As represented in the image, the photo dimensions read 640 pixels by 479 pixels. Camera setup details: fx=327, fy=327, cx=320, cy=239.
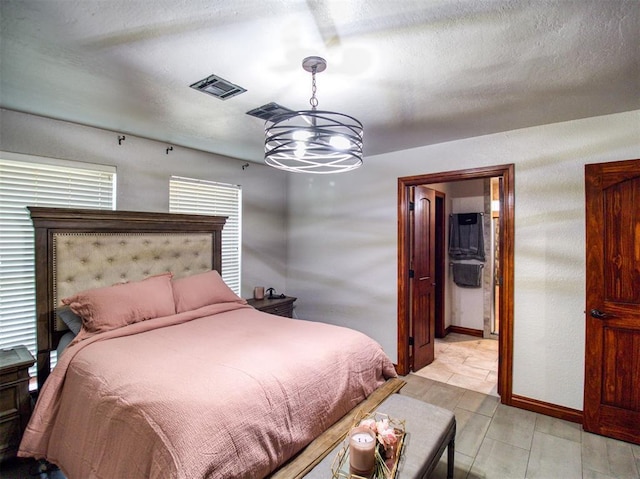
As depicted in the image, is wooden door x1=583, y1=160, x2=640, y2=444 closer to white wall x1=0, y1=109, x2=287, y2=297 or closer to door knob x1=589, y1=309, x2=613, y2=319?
door knob x1=589, y1=309, x2=613, y2=319

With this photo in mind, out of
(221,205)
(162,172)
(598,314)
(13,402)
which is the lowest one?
(13,402)

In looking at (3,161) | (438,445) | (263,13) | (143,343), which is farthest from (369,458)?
(3,161)

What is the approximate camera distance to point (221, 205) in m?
3.92

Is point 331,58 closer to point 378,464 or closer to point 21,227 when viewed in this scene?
point 378,464

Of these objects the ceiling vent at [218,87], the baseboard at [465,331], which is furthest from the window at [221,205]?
the baseboard at [465,331]

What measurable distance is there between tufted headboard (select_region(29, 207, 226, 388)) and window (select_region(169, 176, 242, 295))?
8.1 inches

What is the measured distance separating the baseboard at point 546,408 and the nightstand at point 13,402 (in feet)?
12.4

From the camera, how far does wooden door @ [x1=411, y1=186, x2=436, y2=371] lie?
12.2ft

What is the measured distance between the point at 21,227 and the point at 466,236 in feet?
17.0

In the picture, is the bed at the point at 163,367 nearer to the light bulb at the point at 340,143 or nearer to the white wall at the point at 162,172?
the white wall at the point at 162,172

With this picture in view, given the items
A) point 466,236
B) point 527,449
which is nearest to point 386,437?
point 527,449

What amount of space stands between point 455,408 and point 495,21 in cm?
292

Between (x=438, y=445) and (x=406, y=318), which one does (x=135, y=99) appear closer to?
(x=438, y=445)

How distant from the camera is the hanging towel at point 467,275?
4.96 metres
